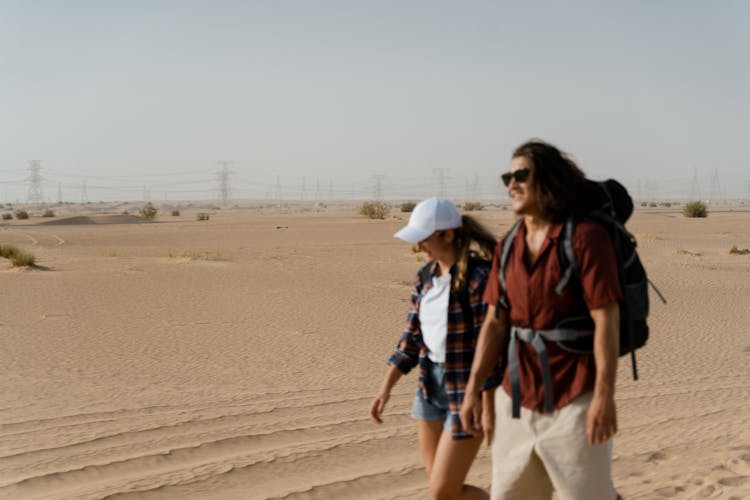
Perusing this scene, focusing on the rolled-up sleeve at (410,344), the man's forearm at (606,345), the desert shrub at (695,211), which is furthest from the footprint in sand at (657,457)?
the desert shrub at (695,211)

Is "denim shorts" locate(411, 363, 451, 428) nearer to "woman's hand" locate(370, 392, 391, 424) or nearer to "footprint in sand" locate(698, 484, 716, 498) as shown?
"woman's hand" locate(370, 392, 391, 424)

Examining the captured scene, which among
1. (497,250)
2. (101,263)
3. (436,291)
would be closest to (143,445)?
(436,291)

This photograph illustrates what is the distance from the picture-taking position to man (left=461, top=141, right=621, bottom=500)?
2.94 metres

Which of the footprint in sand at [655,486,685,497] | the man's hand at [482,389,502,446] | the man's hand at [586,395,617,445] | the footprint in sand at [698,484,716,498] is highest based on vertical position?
the man's hand at [586,395,617,445]

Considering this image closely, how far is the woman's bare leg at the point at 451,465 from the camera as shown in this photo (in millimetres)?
3607

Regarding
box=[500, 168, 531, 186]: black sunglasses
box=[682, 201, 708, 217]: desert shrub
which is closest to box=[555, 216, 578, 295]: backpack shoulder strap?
box=[500, 168, 531, 186]: black sunglasses

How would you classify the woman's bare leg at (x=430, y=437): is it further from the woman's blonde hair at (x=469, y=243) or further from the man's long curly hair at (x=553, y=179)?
the man's long curly hair at (x=553, y=179)

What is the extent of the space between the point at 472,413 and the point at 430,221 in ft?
2.95

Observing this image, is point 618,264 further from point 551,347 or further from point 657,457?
point 657,457

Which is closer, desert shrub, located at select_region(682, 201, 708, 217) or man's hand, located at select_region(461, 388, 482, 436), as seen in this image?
man's hand, located at select_region(461, 388, 482, 436)

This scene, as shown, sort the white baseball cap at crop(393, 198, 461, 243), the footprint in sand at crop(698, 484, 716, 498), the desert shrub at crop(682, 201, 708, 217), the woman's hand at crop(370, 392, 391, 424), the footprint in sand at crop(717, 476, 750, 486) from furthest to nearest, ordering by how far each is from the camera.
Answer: the desert shrub at crop(682, 201, 708, 217)
the footprint in sand at crop(717, 476, 750, 486)
the footprint in sand at crop(698, 484, 716, 498)
the woman's hand at crop(370, 392, 391, 424)
the white baseball cap at crop(393, 198, 461, 243)

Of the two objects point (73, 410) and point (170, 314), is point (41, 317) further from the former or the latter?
point (73, 410)

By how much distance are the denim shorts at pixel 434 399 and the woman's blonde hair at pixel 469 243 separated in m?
0.43

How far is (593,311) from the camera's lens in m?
2.95
